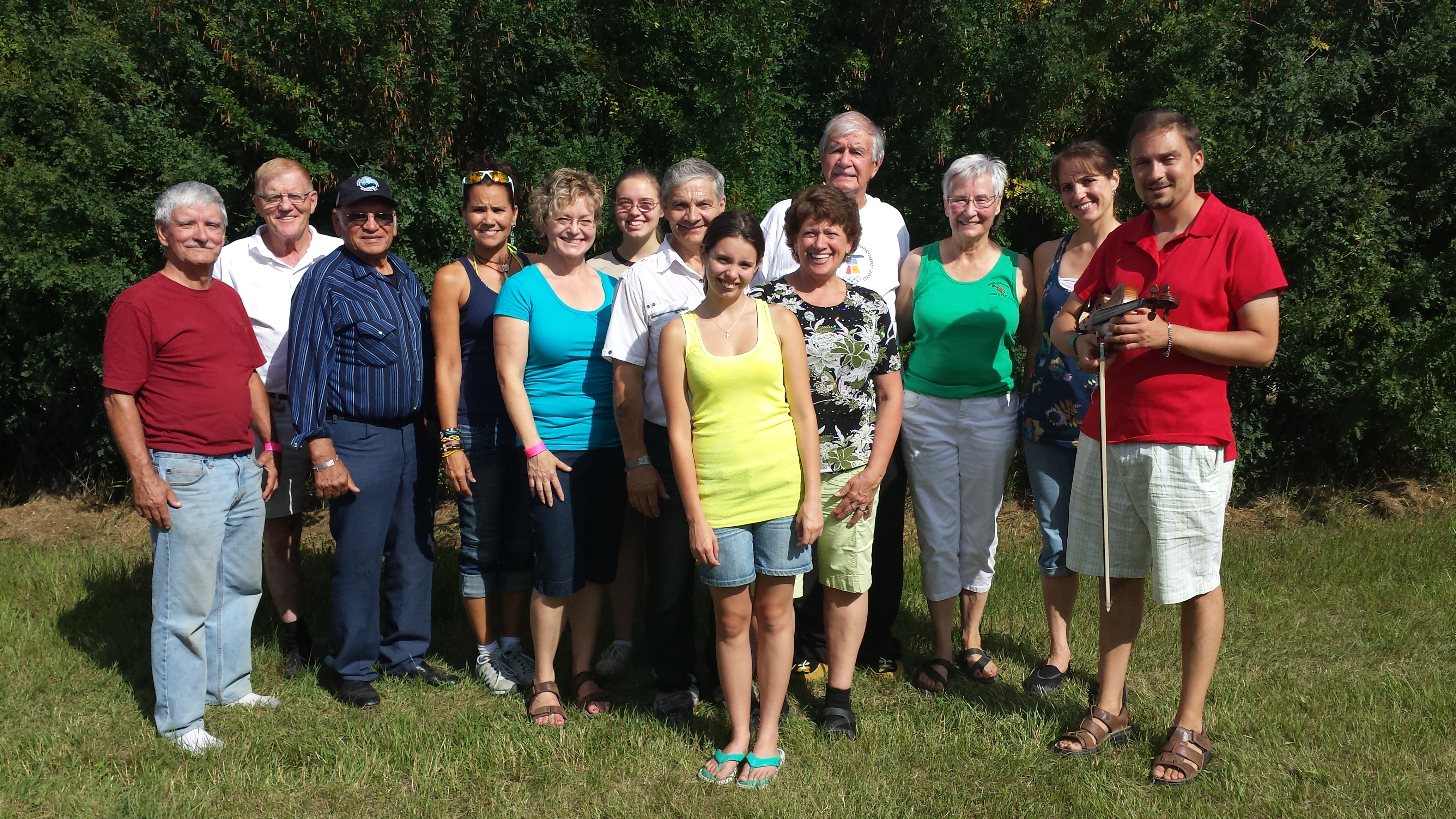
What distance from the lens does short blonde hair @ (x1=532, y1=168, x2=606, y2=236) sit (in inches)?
161

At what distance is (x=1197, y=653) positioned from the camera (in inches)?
144

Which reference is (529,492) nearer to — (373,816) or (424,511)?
(424,511)

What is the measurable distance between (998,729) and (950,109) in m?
4.79

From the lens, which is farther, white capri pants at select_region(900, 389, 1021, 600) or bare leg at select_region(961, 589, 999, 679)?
bare leg at select_region(961, 589, 999, 679)

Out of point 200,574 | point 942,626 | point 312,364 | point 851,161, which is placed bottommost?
point 942,626

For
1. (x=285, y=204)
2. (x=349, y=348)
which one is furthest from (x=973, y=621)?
(x=285, y=204)

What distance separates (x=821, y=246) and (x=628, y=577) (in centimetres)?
177

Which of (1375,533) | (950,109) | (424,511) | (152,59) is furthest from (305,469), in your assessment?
(1375,533)

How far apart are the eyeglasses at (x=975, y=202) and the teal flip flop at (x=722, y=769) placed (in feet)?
7.65

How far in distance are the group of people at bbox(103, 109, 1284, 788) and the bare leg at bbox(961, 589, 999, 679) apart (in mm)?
17

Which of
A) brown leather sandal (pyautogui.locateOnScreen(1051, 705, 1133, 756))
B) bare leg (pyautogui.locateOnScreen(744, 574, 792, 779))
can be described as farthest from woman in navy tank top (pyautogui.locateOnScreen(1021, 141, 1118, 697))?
bare leg (pyautogui.locateOnScreen(744, 574, 792, 779))

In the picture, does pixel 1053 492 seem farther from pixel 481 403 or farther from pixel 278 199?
pixel 278 199

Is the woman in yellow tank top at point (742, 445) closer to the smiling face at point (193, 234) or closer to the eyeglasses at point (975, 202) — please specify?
the eyeglasses at point (975, 202)

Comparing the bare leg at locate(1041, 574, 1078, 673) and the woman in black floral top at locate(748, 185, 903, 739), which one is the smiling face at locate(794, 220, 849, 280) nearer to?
the woman in black floral top at locate(748, 185, 903, 739)
